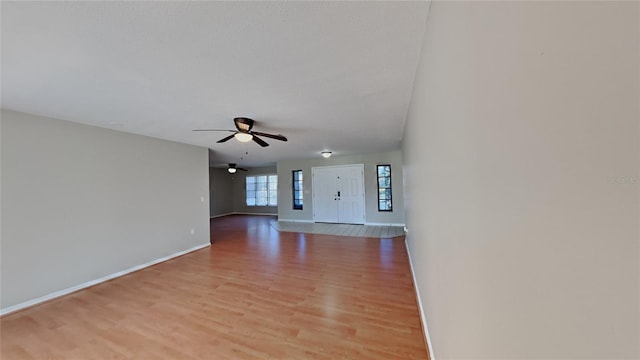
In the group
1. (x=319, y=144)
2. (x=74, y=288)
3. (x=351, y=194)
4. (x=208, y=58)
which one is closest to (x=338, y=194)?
(x=351, y=194)

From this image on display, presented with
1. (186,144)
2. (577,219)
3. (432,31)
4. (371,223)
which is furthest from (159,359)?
(371,223)

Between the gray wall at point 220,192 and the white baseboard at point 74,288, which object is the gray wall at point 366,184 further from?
the white baseboard at point 74,288

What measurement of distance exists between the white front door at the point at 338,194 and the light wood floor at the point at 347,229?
1.35 ft

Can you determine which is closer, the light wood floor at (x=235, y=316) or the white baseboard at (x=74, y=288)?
the light wood floor at (x=235, y=316)

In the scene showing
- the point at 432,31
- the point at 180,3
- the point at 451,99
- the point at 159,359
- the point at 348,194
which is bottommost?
the point at 159,359

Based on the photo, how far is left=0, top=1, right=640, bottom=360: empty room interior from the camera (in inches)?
13.3

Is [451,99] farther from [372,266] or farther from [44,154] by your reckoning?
[44,154]

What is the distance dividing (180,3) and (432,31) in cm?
130

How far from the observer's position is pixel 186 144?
15.8ft

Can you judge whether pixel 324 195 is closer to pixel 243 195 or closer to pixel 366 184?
pixel 366 184

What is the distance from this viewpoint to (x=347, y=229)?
6664 millimetres

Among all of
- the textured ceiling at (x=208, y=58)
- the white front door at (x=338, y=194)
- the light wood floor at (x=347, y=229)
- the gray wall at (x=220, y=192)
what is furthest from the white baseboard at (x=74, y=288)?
the gray wall at (x=220, y=192)

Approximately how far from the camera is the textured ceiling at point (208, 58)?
1255mm

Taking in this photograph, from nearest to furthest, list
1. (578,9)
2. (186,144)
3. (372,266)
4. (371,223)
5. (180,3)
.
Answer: (578,9) → (180,3) → (372,266) → (186,144) → (371,223)
